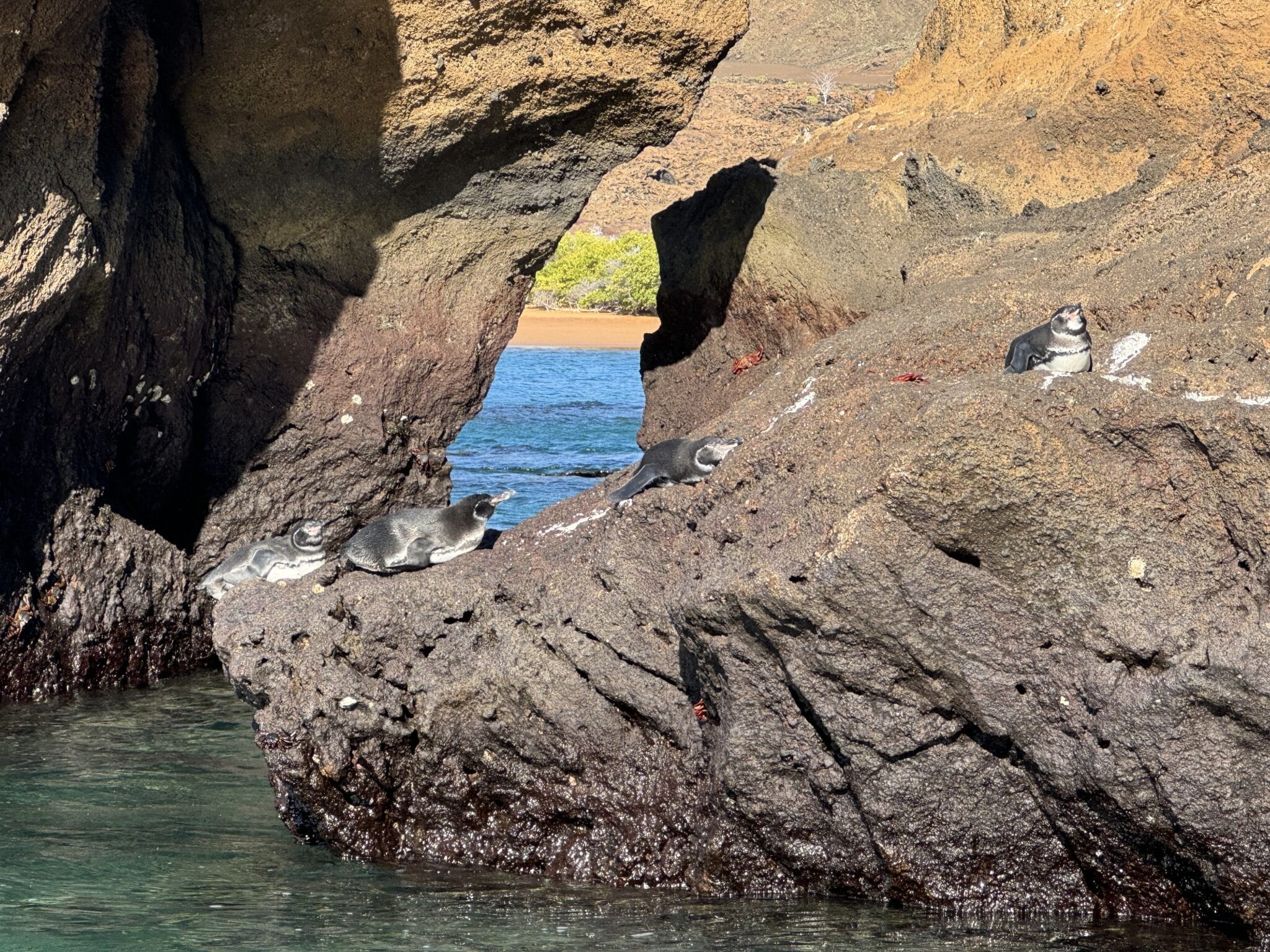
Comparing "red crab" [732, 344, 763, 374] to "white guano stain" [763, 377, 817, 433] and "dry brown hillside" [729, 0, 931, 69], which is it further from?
"dry brown hillside" [729, 0, 931, 69]

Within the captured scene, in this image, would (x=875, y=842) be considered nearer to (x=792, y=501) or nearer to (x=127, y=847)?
(x=792, y=501)

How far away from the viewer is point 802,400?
6352 mm

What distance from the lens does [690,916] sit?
16.9 ft

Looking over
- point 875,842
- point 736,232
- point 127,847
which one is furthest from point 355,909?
point 736,232

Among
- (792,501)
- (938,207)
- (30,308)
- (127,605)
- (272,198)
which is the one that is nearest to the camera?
(792,501)

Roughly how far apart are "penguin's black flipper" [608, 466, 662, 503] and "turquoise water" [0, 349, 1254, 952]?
4.88 feet

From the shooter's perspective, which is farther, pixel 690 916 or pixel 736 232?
pixel 736 232

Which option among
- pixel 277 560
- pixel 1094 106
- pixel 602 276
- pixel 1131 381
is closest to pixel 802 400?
pixel 1131 381

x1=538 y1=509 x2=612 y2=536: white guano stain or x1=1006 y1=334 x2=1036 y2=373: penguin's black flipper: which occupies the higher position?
x1=1006 y1=334 x2=1036 y2=373: penguin's black flipper

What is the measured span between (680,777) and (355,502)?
3910 mm

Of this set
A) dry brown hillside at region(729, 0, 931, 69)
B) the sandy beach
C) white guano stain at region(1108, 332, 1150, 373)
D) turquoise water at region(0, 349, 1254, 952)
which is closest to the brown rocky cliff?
white guano stain at region(1108, 332, 1150, 373)

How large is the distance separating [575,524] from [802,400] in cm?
107

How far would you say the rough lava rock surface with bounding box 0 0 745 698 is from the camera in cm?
751

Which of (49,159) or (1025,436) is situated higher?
(49,159)
